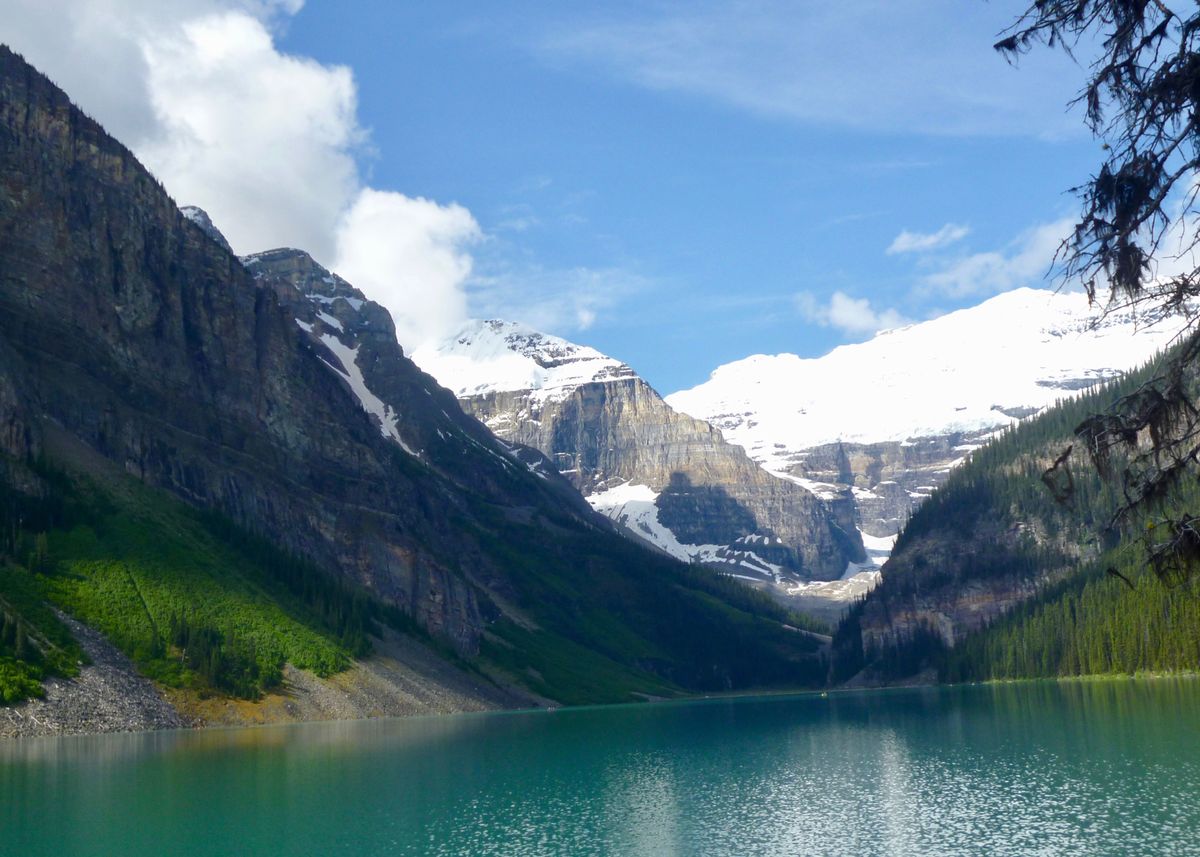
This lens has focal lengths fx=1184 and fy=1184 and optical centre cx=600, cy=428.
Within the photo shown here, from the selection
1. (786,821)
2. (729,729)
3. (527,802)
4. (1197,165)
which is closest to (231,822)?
(527,802)

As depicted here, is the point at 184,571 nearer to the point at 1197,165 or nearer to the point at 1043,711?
the point at 1043,711

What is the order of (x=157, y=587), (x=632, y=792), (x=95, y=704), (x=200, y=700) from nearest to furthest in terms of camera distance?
(x=632, y=792), (x=95, y=704), (x=200, y=700), (x=157, y=587)

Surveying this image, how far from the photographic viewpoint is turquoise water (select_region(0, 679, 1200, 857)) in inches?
2239

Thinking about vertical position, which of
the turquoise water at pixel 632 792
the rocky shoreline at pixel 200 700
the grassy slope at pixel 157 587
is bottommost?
the turquoise water at pixel 632 792

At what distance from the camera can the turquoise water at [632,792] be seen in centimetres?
5688

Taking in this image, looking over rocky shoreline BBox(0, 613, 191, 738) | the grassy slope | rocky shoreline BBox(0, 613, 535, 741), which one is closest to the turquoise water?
rocky shoreline BBox(0, 613, 191, 738)

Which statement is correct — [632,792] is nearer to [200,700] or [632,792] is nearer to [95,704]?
[95,704]

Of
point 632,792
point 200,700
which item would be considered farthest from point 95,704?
point 632,792

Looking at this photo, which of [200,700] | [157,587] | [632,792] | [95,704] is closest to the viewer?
[632,792]

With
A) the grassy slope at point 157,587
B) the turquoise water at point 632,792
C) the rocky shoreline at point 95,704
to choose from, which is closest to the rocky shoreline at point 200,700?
the rocky shoreline at point 95,704

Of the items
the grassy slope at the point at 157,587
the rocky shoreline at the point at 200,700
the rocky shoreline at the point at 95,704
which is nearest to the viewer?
the rocky shoreline at the point at 95,704

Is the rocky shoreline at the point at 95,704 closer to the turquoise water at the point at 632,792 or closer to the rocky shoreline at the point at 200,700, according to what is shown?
the rocky shoreline at the point at 200,700

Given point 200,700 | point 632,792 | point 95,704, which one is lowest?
point 632,792

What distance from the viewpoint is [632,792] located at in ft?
257
